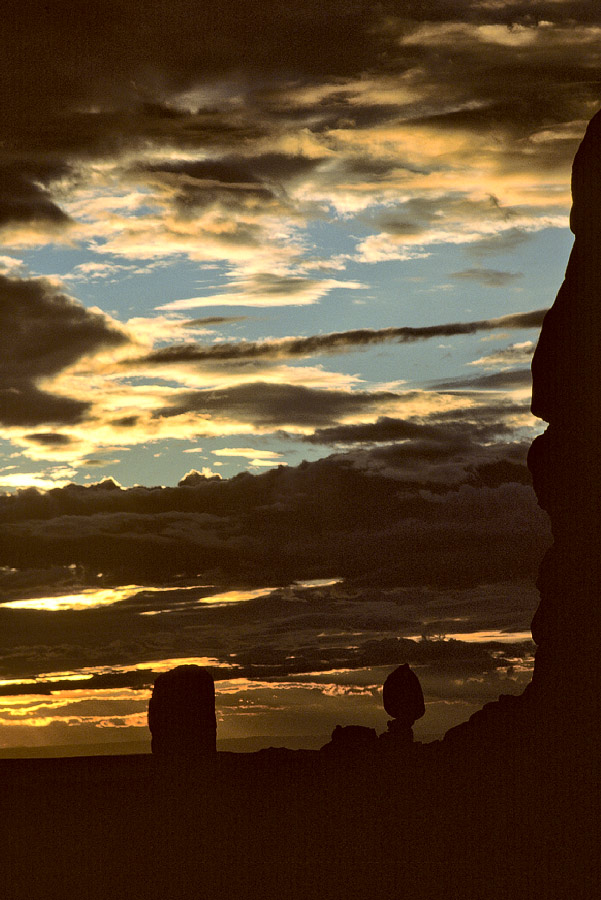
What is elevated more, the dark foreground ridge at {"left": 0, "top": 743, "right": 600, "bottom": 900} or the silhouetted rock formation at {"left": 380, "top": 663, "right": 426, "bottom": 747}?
the silhouetted rock formation at {"left": 380, "top": 663, "right": 426, "bottom": 747}

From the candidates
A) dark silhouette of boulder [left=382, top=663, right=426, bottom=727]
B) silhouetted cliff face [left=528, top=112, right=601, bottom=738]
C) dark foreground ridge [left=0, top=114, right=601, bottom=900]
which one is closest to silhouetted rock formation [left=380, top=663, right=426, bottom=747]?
dark silhouette of boulder [left=382, top=663, right=426, bottom=727]

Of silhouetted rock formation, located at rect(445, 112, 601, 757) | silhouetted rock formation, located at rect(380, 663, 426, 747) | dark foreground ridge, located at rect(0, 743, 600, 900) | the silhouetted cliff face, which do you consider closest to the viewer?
dark foreground ridge, located at rect(0, 743, 600, 900)

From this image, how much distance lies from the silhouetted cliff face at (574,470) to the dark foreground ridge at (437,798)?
0.04 meters

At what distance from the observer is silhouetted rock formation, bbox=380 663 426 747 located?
106 ft

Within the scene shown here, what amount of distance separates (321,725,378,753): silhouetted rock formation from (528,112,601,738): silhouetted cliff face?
517cm

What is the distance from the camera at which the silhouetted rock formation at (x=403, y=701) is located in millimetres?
32312

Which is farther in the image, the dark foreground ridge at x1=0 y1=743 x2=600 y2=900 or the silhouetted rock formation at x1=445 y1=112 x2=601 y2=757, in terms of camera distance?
the silhouetted rock formation at x1=445 y1=112 x2=601 y2=757

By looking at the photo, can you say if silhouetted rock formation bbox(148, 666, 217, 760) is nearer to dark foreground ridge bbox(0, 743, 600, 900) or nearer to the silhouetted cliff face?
dark foreground ridge bbox(0, 743, 600, 900)

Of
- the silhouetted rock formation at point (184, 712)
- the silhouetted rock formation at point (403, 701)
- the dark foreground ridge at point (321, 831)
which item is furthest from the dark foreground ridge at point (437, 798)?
the silhouetted rock formation at point (403, 701)

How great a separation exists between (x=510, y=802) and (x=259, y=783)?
15.9 feet

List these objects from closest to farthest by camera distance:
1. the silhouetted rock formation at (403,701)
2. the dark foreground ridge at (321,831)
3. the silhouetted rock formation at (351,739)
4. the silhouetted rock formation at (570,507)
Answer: the dark foreground ridge at (321,831), the silhouetted rock formation at (570,507), the silhouetted rock formation at (351,739), the silhouetted rock formation at (403,701)

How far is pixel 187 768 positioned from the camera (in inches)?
1069

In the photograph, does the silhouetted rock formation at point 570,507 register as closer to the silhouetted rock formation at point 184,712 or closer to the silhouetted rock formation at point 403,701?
the silhouetted rock formation at point 403,701

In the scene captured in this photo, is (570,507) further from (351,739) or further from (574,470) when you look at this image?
(351,739)
